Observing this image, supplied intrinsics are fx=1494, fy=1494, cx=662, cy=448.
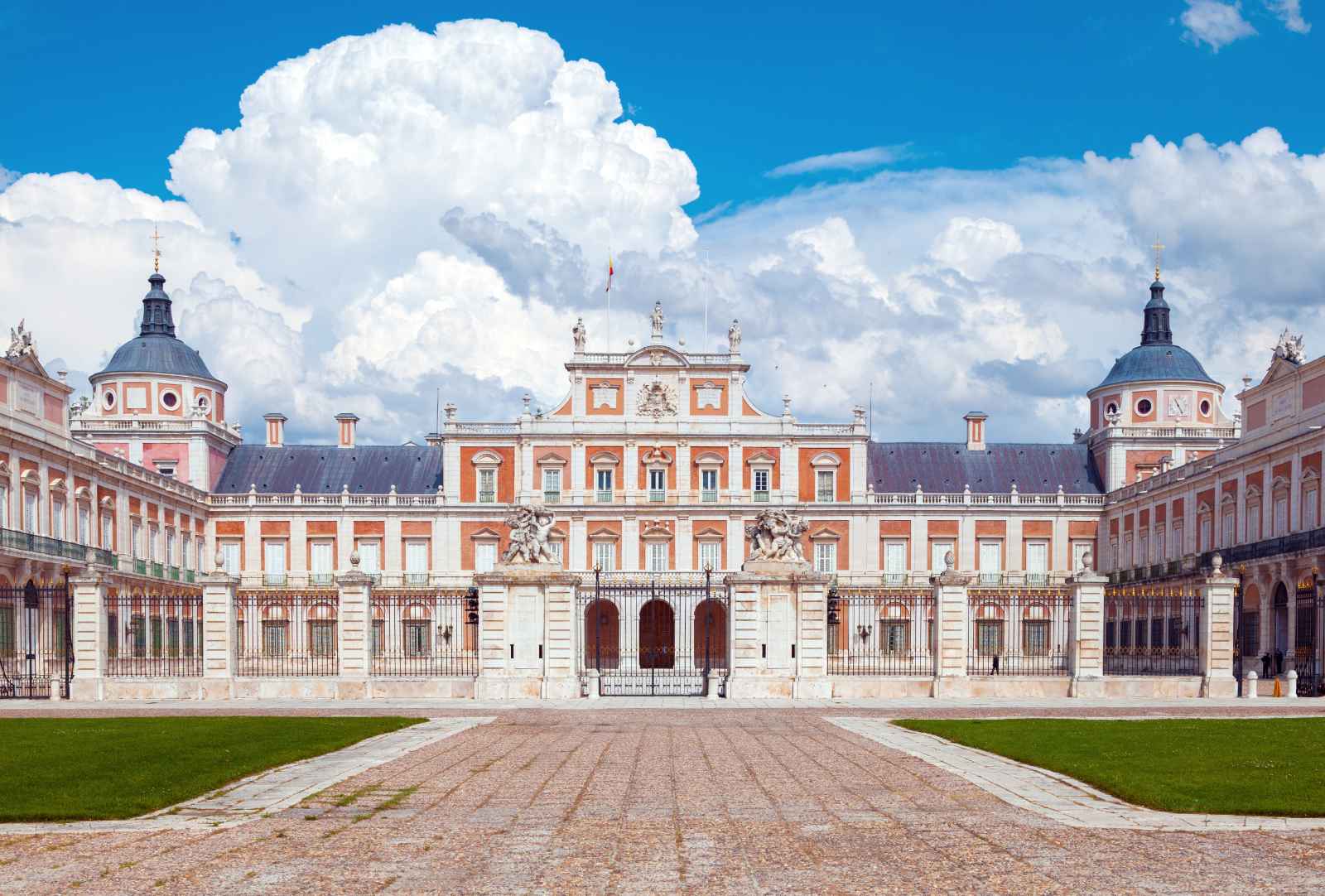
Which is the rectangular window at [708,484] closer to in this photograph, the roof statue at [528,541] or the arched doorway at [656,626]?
the arched doorway at [656,626]

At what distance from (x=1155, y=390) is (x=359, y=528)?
33824 mm

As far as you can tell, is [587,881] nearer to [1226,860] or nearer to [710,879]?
[710,879]

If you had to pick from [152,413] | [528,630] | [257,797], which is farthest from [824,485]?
[257,797]

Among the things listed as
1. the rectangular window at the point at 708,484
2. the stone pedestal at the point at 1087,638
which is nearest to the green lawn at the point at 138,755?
the stone pedestal at the point at 1087,638

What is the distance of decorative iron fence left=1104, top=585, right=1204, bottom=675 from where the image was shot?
37.3 m

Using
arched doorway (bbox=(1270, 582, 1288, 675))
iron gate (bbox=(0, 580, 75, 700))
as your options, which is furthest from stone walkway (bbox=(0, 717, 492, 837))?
arched doorway (bbox=(1270, 582, 1288, 675))

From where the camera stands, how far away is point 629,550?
2381 inches

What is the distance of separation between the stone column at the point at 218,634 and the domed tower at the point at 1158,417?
141 feet

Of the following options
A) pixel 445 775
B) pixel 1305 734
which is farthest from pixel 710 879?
pixel 1305 734

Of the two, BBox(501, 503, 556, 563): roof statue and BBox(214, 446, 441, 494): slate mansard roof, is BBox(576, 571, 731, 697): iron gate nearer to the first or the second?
BBox(214, 446, 441, 494): slate mansard roof

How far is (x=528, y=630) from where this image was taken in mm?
29266

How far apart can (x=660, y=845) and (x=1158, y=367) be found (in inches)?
2235

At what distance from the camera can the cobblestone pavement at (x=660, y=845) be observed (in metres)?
9.45

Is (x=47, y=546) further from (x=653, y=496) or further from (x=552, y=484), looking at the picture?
(x=653, y=496)
